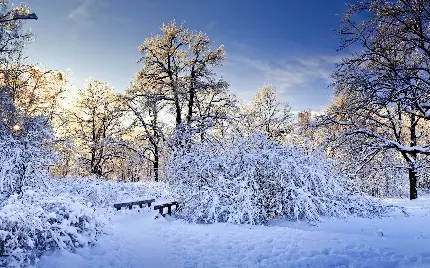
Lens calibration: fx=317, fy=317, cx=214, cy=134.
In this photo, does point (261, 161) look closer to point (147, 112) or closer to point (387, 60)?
point (387, 60)

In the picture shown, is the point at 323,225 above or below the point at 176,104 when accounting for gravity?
below

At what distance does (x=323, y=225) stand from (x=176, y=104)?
1192 cm

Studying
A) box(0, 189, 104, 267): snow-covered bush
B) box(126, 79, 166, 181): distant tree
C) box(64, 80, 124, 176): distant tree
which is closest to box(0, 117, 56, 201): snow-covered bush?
box(0, 189, 104, 267): snow-covered bush

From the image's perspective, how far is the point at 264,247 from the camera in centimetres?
698

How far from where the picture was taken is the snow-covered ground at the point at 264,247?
5863mm

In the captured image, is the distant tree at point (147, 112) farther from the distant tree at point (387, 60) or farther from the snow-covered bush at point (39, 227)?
the snow-covered bush at point (39, 227)

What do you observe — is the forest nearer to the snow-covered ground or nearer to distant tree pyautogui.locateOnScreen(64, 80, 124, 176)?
the snow-covered ground

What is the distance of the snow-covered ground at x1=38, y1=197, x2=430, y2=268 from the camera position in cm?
586

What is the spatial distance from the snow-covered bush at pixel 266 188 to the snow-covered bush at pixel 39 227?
13.9ft

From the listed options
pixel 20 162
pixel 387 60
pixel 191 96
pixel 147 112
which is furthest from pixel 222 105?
pixel 20 162

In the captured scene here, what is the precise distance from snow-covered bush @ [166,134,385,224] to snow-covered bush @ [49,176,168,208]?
4.86 m

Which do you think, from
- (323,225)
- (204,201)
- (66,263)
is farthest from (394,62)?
(66,263)

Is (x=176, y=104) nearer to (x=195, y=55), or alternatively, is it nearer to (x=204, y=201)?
(x=195, y=55)

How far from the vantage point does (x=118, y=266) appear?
617cm
